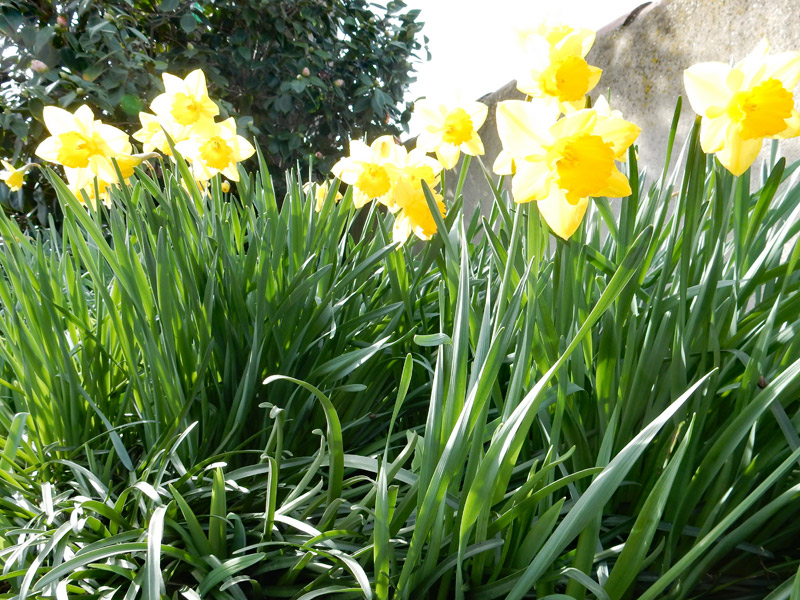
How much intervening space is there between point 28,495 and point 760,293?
1.17 meters

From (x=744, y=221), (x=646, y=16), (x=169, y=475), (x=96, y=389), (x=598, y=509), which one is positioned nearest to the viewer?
(x=598, y=509)

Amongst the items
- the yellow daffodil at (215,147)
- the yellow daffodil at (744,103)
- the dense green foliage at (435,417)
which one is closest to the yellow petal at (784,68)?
the yellow daffodil at (744,103)

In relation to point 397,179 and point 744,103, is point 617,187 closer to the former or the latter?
point 744,103

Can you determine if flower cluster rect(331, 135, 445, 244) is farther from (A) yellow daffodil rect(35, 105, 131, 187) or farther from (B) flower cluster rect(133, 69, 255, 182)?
(A) yellow daffodil rect(35, 105, 131, 187)

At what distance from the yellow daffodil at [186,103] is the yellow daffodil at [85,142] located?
113 millimetres

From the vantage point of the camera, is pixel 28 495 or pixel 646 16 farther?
pixel 646 16

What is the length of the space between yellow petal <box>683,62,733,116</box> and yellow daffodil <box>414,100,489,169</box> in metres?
0.36

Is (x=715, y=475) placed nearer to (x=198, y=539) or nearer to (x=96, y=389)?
(x=198, y=539)

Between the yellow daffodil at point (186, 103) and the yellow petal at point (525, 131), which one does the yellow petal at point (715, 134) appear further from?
the yellow daffodil at point (186, 103)

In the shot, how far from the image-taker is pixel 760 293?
1.01 meters

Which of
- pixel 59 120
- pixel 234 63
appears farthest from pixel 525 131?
pixel 234 63

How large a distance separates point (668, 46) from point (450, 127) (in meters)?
1.26

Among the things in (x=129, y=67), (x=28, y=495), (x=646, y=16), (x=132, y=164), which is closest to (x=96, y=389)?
(x=28, y=495)

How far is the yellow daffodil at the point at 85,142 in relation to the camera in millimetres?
1048
